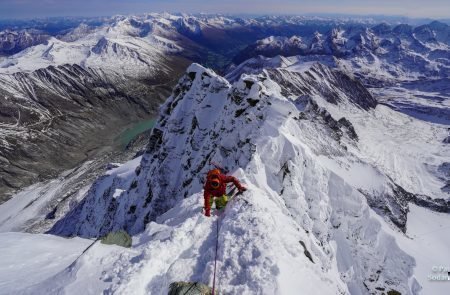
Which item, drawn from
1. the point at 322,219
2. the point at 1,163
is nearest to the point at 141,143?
the point at 1,163

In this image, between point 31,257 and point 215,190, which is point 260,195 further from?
point 31,257

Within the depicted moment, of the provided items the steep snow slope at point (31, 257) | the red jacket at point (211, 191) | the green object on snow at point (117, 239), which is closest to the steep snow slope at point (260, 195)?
the red jacket at point (211, 191)

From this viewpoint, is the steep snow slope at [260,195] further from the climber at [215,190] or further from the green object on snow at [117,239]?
the green object on snow at [117,239]

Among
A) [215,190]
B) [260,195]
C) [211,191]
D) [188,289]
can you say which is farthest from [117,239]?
[260,195]

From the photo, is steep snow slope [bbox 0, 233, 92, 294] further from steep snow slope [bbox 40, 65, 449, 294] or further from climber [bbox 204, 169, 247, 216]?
climber [bbox 204, 169, 247, 216]

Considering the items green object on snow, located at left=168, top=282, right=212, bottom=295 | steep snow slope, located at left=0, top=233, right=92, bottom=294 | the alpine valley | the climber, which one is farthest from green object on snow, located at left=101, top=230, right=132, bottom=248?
green object on snow, located at left=168, top=282, right=212, bottom=295

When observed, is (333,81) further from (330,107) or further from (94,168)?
(94,168)
